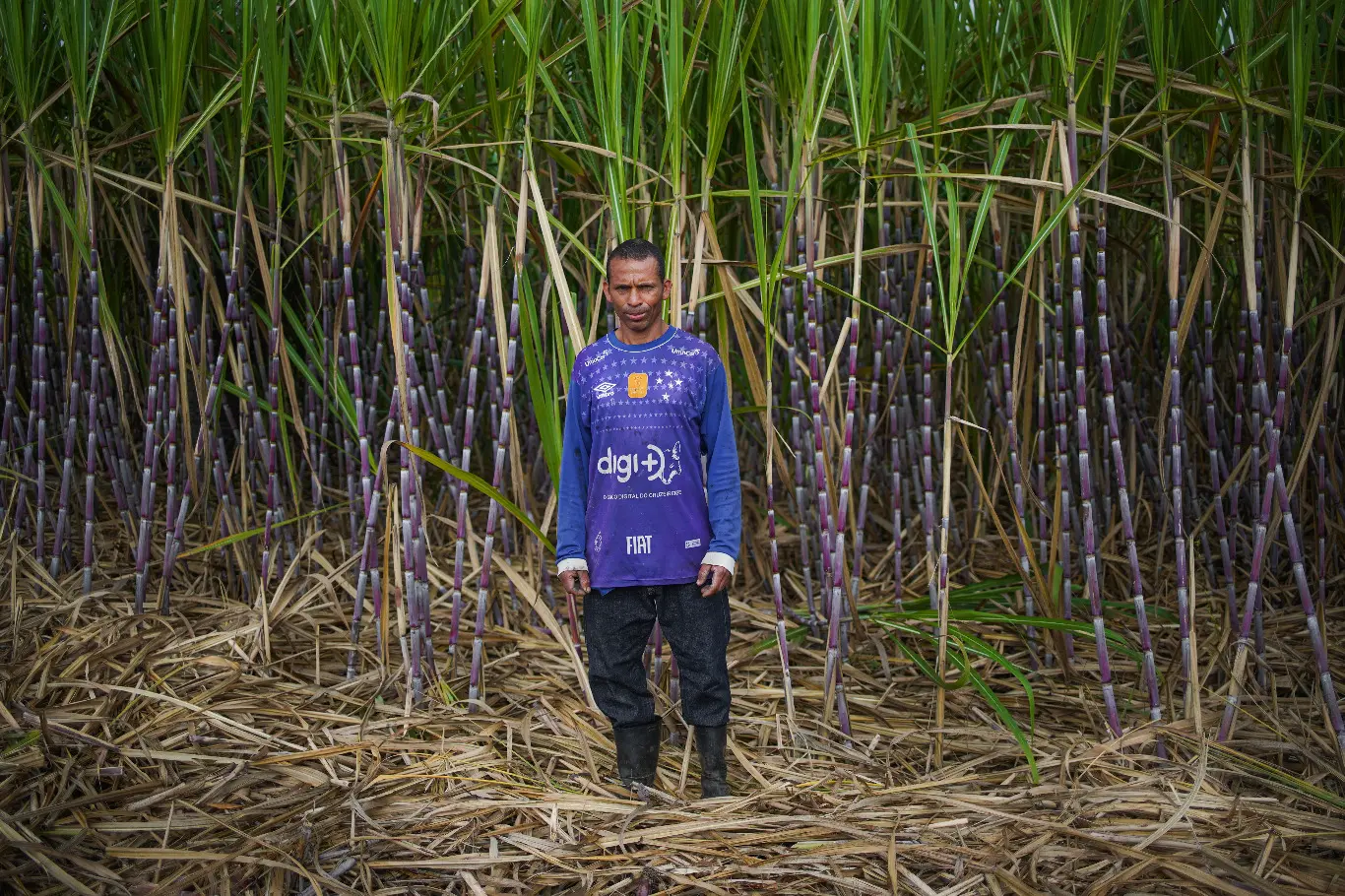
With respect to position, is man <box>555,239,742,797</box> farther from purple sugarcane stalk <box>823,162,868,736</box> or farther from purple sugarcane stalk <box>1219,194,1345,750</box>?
purple sugarcane stalk <box>1219,194,1345,750</box>

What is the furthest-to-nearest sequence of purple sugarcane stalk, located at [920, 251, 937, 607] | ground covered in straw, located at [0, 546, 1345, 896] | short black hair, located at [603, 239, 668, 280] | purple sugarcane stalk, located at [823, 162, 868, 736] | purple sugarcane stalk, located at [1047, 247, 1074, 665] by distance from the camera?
1. purple sugarcane stalk, located at [920, 251, 937, 607]
2. purple sugarcane stalk, located at [1047, 247, 1074, 665]
3. purple sugarcane stalk, located at [823, 162, 868, 736]
4. short black hair, located at [603, 239, 668, 280]
5. ground covered in straw, located at [0, 546, 1345, 896]

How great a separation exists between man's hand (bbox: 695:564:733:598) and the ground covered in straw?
331 millimetres

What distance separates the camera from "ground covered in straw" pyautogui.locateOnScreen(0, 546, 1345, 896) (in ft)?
4.53

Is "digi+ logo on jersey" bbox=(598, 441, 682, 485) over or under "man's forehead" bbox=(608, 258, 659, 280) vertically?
under

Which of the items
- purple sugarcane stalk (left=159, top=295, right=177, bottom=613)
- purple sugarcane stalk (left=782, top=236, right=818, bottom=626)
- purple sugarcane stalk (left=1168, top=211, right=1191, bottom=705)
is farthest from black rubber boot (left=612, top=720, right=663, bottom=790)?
purple sugarcane stalk (left=159, top=295, right=177, bottom=613)

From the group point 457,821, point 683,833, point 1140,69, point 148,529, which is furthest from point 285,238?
point 1140,69

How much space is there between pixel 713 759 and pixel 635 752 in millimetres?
126

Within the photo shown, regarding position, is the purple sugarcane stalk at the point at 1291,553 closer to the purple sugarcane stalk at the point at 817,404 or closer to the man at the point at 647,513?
the purple sugarcane stalk at the point at 817,404

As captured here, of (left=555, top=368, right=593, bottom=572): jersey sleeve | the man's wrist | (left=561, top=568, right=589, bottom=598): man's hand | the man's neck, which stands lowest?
(left=561, top=568, right=589, bottom=598): man's hand

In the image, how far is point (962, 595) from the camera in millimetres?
2168

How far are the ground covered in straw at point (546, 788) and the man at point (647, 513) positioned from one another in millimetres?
157

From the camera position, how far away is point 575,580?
1.58 m

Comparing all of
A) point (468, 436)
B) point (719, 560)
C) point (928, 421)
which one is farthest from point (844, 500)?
point (468, 436)

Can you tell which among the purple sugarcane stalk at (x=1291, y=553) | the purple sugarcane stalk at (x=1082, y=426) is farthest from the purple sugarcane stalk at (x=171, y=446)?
the purple sugarcane stalk at (x=1291, y=553)
